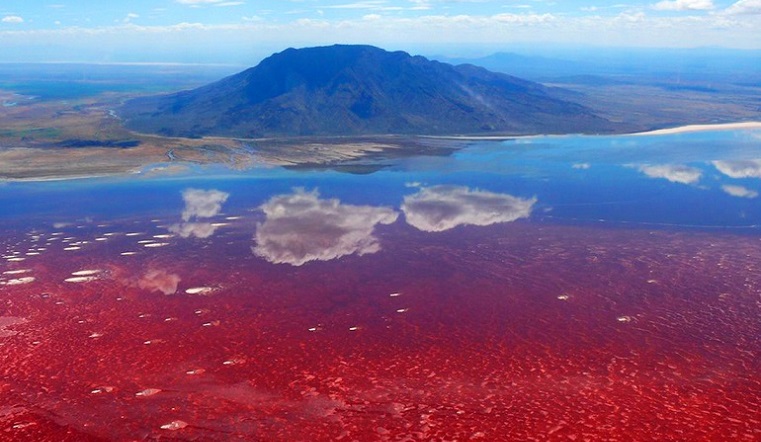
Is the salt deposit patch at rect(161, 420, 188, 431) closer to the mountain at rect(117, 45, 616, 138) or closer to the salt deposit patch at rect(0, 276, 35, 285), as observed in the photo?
the salt deposit patch at rect(0, 276, 35, 285)

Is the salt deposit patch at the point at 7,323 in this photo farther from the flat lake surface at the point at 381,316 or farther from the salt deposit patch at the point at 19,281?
the salt deposit patch at the point at 19,281

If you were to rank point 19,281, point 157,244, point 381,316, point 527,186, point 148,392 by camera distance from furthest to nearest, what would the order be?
point 527,186, point 157,244, point 19,281, point 381,316, point 148,392

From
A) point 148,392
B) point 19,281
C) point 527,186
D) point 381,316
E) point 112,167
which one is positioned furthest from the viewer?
point 112,167

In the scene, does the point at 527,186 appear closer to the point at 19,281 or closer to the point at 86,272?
the point at 86,272

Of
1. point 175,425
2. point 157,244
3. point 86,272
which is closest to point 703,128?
point 157,244

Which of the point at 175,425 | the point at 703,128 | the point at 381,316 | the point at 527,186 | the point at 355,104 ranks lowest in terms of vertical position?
the point at 175,425

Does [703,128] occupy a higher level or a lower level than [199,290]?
higher

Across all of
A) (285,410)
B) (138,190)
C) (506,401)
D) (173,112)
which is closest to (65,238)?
(138,190)
